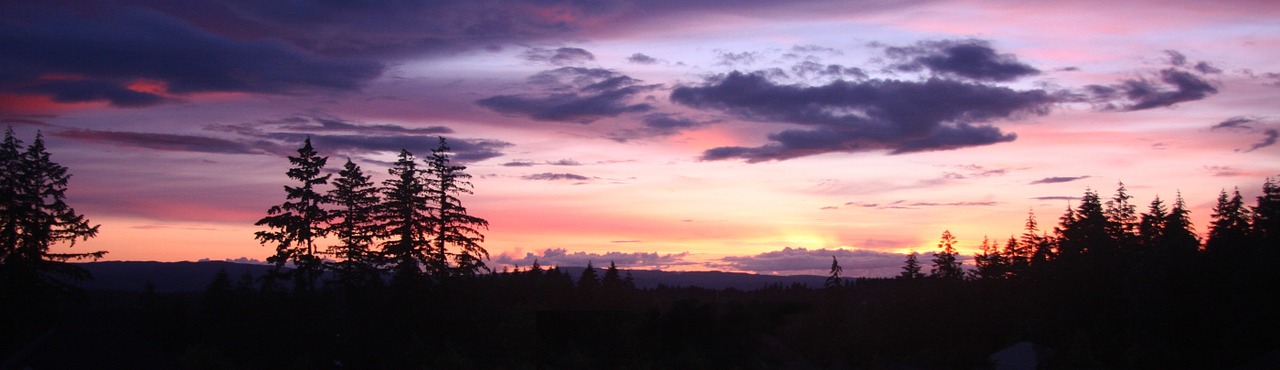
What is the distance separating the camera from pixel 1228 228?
209 feet

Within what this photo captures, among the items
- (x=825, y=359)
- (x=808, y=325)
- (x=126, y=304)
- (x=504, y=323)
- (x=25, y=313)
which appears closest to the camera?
(x=504, y=323)

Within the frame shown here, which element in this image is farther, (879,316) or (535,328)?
(879,316)

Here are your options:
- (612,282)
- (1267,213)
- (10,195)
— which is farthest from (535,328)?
(1267,213)

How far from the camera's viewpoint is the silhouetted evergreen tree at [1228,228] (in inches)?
2269

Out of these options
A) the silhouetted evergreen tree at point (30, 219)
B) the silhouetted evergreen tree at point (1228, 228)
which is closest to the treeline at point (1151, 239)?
the silhouetted evergreen tree at point (1228, 228)

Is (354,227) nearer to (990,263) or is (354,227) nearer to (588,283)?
(588,283)

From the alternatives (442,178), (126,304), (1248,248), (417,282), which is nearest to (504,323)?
(417,282)

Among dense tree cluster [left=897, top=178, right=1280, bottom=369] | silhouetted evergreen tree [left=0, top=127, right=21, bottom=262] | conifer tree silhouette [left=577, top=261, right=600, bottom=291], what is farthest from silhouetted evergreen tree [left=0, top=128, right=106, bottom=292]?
dense tree cluster [left=897, top=178, right=1280, bottom=369]

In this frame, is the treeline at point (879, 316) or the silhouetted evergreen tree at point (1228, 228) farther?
the silhouetted evergreen tree at point (1228, 228)

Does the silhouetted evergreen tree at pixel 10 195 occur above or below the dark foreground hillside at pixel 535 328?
above

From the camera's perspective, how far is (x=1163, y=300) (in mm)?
57188

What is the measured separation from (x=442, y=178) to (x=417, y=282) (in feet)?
27.3

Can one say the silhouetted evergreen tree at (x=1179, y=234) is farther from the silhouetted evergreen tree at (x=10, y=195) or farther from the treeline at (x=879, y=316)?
the silhouetted evergreen tree at (x=10, y=195)

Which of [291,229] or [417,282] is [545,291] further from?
[291,229]
